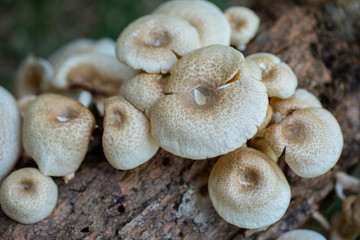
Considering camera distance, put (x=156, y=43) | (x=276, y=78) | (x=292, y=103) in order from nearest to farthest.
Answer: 1. (x=276, y=78)
2. (x=292, y=103)
3. (x=156, y=43)

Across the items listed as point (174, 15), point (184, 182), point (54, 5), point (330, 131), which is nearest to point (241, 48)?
point (174, 15)

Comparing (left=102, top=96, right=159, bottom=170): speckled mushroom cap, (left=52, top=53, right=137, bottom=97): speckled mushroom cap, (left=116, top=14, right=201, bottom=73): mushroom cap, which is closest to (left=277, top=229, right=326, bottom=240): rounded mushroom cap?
(left=102, top=96, right=159, bottom=170): speckled mushroom cap

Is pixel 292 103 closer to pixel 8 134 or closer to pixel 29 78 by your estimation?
pixel 8 134

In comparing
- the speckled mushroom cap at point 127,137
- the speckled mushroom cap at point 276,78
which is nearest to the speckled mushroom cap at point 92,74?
the speckled mushroom cap at point 127,137

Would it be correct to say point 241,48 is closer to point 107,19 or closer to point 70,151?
point 70,151

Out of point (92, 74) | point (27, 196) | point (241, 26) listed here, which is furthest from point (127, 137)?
point (241, 26)

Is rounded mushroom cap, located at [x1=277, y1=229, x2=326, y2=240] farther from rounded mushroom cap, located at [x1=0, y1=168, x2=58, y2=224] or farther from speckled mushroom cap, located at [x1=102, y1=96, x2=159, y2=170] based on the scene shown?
rounded mushroom cap, located at [x1=0, y1=168, x2=58, y2=224]
